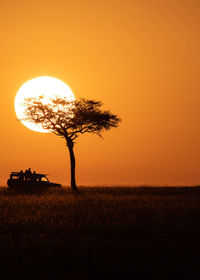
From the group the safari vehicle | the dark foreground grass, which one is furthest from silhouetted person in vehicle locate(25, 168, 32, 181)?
the dark foreground grass

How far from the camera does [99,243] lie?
1495cm

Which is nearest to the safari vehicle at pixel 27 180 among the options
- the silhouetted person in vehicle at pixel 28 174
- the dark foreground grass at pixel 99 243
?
the silhouetted person in vehicle at pixel 28 174

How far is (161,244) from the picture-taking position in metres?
15.0

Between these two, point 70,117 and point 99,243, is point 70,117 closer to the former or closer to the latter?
point 70,117

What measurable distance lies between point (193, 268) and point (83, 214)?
37.8 feet

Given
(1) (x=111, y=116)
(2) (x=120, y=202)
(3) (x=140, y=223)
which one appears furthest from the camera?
(1) (x=111, y=116)

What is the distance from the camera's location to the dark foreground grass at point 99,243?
11.4 meters

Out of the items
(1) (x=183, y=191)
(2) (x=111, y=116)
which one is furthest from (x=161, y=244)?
(2) (x=111, y=116)

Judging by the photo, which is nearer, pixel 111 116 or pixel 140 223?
pixel 140 223

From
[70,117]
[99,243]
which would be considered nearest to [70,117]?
[70,117]

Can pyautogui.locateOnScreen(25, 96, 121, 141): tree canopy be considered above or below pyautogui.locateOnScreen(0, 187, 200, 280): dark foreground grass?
above

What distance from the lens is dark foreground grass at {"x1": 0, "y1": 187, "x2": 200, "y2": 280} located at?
11422mm

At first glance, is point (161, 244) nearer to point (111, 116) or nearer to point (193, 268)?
point (193, 268)

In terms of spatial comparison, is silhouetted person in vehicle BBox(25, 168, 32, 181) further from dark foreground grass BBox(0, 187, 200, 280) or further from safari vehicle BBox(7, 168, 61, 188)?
dark foreground grass BBox(0, 187, 200, 280)
